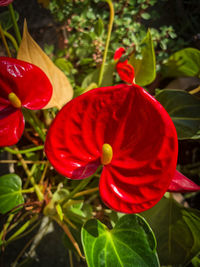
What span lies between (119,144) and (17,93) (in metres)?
0.23

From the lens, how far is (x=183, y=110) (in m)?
0.57

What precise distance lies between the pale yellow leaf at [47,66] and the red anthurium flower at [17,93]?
3.6 inches

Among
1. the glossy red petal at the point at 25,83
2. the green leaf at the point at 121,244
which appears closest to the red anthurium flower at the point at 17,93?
the glossy red petal at the point at 25,83

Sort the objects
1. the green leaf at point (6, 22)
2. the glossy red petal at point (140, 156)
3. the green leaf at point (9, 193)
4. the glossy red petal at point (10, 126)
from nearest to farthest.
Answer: the glossy red petal at point (140, 156) → the glossy red petal at point (10, 126) → the green leaf at point (9, 193) → the green leaf at point (6, 22)

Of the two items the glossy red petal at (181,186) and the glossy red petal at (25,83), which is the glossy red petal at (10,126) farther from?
the glossy red petal at (181,186)

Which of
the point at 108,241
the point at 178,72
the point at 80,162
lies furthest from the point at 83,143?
the point at 178,72

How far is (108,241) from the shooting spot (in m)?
0.47

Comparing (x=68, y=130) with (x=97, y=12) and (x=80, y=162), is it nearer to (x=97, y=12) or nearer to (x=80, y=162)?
(x=80, y=162)

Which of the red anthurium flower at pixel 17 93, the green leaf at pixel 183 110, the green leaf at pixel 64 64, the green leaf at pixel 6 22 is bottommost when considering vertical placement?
the green leaf at pixel 183 110

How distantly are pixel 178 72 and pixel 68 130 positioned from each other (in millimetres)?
558

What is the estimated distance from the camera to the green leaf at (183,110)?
1.79ft

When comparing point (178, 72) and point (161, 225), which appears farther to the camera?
point (178, 72)

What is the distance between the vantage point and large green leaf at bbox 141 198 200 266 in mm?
561

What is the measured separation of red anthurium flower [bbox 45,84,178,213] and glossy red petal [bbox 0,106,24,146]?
0.11 m
